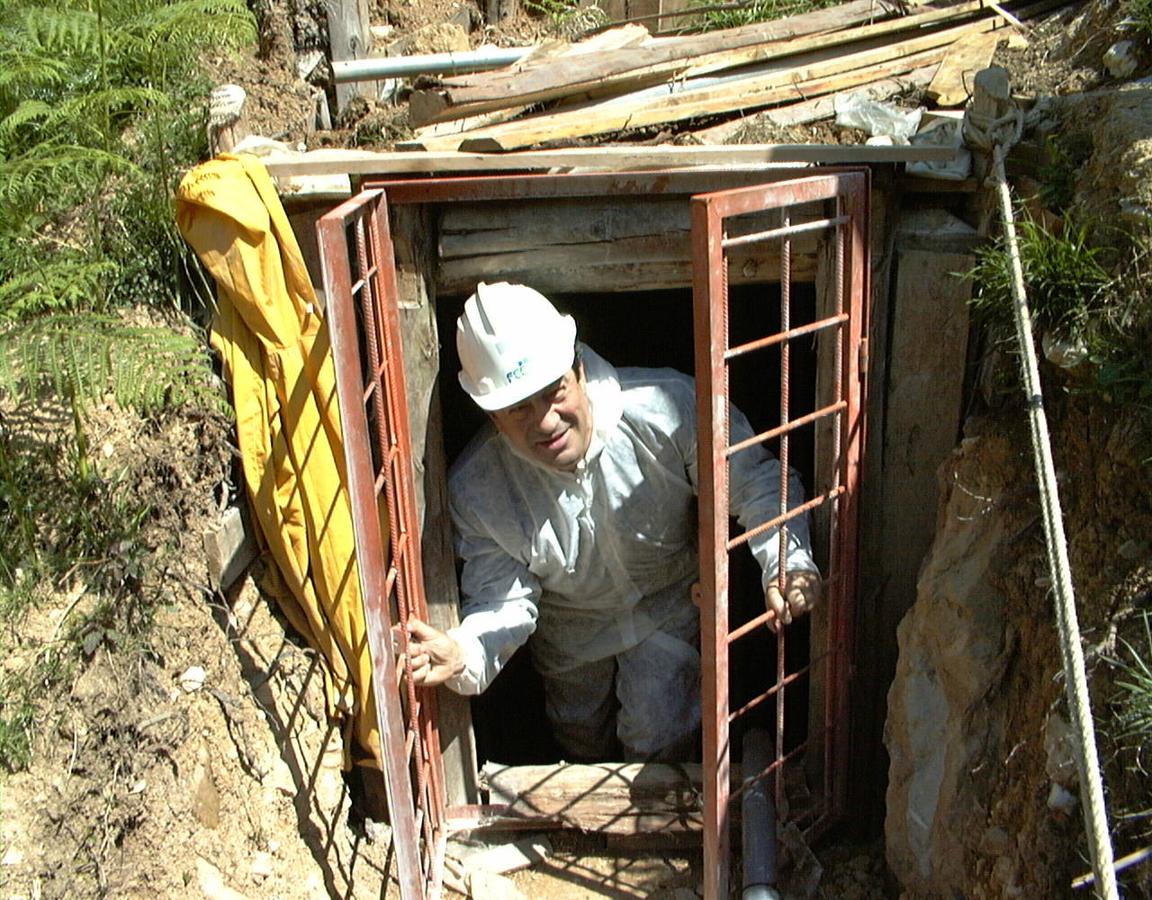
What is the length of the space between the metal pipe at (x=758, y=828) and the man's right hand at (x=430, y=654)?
3.62 feet

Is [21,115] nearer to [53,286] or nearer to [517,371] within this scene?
[53,286]

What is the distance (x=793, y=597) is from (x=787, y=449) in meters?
0.49

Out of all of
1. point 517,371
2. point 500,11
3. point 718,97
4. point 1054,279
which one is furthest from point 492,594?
point 500,11

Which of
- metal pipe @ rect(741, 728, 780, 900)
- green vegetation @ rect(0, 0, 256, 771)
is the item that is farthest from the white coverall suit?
green vegetation @ rect(0, 0, 256, 771)

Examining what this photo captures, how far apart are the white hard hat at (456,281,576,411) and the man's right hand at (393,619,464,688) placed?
0.76m

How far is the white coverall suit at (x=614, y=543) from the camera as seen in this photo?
4125 mm

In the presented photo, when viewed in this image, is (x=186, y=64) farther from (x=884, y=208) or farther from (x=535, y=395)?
(x=884, y=208)

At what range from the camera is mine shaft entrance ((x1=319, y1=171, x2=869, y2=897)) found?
3.18 meters

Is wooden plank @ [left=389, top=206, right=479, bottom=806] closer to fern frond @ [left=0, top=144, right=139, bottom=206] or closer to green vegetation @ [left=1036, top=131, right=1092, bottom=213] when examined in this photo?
fern frond @ [left=0, top=144, right=139, bottom=206]

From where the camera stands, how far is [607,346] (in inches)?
234

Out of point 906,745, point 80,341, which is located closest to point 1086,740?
point 906,745

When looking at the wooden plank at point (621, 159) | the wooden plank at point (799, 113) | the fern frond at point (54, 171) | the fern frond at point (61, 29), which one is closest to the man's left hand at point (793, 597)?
the wooden plank at point (621, 159)

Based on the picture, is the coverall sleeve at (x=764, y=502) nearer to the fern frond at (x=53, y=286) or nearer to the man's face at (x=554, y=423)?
the man's face at (x=554, y=423)

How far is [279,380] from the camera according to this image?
3.71 meters
